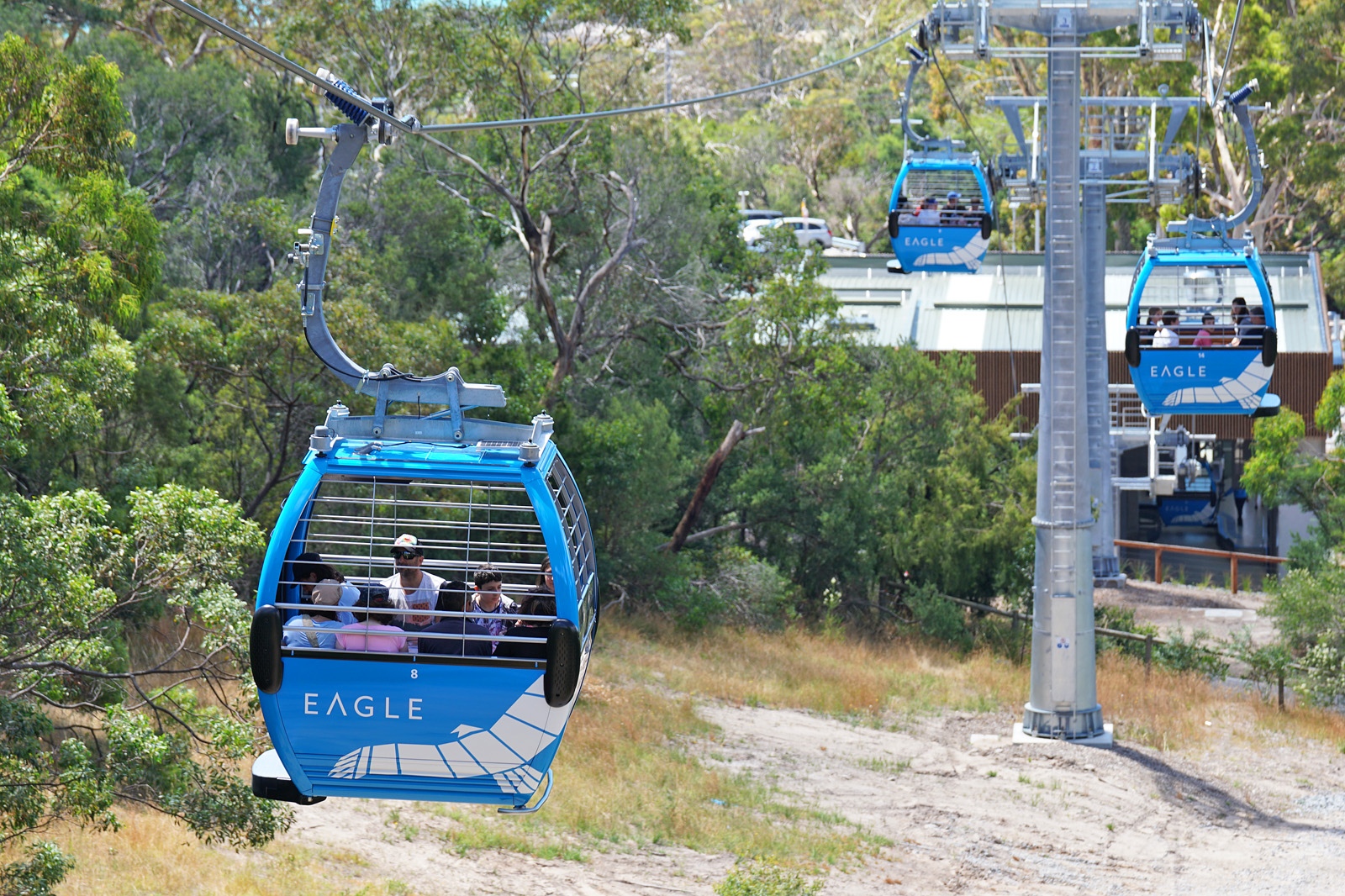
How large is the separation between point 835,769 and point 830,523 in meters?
9.24

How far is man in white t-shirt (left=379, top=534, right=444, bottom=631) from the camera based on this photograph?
22.4ft

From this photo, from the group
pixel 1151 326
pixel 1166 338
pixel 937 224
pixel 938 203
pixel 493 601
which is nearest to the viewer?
pixel 493 601

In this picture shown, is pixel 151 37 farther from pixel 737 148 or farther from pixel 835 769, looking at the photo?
pixel 737 148

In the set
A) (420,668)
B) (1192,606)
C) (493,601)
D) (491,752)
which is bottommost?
(1192,606)

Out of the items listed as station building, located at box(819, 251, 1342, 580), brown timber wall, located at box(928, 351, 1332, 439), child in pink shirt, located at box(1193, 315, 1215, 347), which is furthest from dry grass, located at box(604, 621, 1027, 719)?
brown timber wall, located at box(928, 351, 1332, 439)

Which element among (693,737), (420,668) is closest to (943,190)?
(693,737)

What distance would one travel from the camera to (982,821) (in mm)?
14438

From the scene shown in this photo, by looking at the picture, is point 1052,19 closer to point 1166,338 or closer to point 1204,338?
point 1166,338

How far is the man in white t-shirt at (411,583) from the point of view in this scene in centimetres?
684

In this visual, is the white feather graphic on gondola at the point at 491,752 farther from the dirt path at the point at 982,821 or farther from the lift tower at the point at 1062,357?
the lift tower at the point at 1062,357

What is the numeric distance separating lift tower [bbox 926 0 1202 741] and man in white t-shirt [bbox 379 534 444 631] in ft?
36.1

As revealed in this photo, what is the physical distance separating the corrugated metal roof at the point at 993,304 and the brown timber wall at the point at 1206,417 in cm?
36

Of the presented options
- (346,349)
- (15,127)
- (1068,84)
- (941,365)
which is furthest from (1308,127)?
(15,127)

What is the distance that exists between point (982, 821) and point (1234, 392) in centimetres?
508
